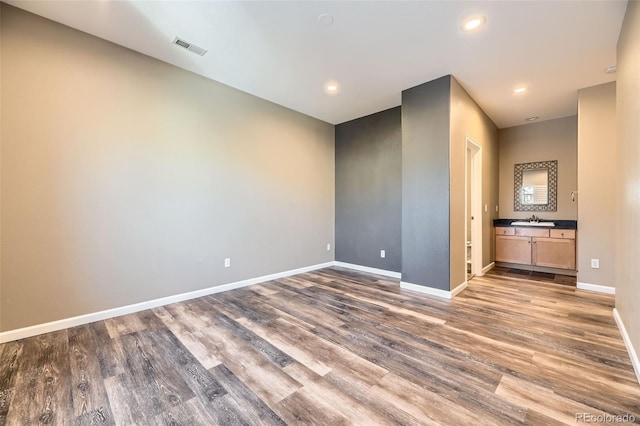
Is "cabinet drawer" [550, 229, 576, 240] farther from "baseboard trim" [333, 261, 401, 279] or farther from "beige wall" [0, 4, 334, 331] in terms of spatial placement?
"beige wall" [0, 4, 334, 331]

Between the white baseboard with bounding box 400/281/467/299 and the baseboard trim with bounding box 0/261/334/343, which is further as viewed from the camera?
the white baseboard with bounding box 400/281/467/299

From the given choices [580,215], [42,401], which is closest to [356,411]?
[42,401]

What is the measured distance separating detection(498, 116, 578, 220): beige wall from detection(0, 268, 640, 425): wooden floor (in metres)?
2.48

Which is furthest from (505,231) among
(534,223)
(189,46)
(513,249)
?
(189,46)

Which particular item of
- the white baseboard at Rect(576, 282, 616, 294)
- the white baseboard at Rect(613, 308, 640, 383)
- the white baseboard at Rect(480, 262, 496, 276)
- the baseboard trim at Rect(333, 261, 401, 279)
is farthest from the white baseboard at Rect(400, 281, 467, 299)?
the white baseboard at Rect(576, 282, 616, 294)

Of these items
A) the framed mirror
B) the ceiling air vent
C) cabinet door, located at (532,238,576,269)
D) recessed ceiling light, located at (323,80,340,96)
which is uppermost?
recessed ceiling light, located at (323,80,340,96)

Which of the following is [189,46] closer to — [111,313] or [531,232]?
[111,313]

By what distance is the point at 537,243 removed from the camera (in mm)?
4578

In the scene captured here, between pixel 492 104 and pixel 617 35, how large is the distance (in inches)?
64.3

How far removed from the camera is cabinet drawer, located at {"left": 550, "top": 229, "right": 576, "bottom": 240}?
4245 mm

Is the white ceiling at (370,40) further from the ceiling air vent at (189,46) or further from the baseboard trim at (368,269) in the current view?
the baseboard trim at (368,269)

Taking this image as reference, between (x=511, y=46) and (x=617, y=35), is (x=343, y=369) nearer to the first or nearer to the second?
(x=511, y=46)

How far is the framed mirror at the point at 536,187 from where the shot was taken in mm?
4797

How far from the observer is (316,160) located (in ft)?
16.1
